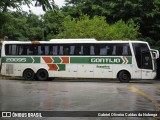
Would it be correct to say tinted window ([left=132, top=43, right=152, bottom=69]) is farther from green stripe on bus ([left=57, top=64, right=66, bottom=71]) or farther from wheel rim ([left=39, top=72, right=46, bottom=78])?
wheel rim ([left=39, top=72, right=46, bottom=78])

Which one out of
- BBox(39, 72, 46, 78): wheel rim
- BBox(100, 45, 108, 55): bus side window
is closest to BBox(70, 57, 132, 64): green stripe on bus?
BBox(100, 45, 108, 55): bus side window

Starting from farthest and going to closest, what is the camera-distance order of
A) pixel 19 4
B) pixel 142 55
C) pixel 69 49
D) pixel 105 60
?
pixel 69 49
pixel 105 60
pixel 142 55
pixel 19 4

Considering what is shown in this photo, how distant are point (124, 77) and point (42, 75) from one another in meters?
6.36

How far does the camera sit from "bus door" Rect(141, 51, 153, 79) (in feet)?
98.4

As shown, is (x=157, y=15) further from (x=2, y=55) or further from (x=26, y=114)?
(x=26, y=114)

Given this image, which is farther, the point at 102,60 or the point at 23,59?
the point at 23,59

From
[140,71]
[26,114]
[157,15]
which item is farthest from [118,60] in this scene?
[26,114]

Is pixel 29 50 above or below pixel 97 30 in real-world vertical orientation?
below

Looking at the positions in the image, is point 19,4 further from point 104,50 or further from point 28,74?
point 28,74

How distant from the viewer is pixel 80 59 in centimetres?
3111

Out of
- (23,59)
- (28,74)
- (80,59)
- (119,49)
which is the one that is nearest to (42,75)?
(28,74)

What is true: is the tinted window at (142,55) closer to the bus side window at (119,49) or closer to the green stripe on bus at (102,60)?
the green stripe on bus at (102,60)

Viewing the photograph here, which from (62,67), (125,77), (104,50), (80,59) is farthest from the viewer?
(62,67)

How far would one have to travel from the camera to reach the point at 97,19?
3900 cm
